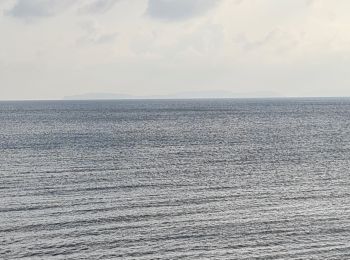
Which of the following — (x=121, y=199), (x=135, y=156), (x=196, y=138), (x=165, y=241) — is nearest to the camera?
(x=165, y=241)

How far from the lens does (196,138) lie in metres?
130

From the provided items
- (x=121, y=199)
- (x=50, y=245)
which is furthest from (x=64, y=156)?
(x=50, y=245)

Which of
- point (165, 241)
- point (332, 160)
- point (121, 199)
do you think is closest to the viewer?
point (165, 241)

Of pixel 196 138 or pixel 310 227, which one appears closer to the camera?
Answer: pixel 310 227

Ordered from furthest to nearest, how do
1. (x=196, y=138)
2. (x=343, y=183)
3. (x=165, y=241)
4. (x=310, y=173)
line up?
(x=196, y=138), (x=310, y=173), (x=343, y=183), (x=165, y=241)

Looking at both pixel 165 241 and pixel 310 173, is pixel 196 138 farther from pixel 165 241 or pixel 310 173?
pixel 165 241

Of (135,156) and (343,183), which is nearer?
(343,183)

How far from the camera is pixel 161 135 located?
5369 inches

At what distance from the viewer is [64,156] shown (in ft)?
293

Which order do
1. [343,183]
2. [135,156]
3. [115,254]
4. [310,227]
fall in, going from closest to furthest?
[115,254], [310,227], [343,183], [135,156]

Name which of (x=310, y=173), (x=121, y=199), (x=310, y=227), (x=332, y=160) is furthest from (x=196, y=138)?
(x=310, y=227)

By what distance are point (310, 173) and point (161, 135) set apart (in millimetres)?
67777

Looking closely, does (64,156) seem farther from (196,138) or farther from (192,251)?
(192,251)

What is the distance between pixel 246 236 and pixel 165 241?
6.11m
